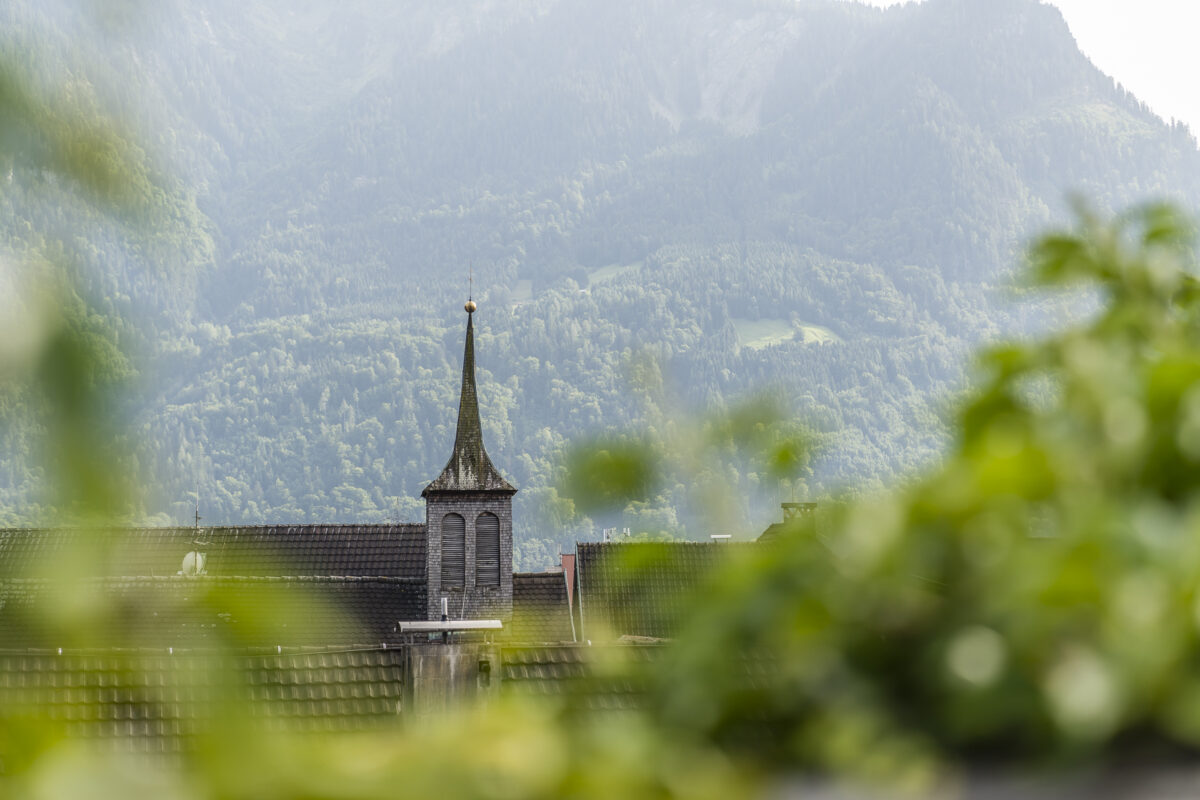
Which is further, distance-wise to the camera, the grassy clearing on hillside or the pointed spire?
the grassy clearing on hillside

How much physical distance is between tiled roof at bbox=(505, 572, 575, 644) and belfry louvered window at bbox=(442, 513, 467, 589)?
206 centimetres

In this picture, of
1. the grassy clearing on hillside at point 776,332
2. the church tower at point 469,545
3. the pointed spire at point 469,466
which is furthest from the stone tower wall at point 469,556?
the grassy clearing on hillside at point 776,332

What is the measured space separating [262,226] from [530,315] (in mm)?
38918

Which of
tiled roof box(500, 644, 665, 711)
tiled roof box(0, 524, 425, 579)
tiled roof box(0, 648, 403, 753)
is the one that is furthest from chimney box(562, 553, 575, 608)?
tiled roof box(500, 644, 665, 711)

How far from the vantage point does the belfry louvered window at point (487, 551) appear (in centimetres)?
3669

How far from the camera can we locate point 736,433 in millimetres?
1450

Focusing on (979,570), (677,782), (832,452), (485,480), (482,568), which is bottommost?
(677,782)

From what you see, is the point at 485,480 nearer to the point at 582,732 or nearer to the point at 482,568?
the point at 482,568

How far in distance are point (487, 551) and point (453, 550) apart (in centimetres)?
100

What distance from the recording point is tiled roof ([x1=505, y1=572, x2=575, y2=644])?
36344mm

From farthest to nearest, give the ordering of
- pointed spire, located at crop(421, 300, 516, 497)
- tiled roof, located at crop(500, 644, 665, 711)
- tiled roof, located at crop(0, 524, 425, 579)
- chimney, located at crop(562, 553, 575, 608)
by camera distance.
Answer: tiled roof, located at crop(0, 524, 425, 579) < chimney, located at crop(562, 553, 575, 608) < pointed spire, located at crop(421, 300, 516, 497) < tiled roof, located at crop(500, 644, 665, 711)

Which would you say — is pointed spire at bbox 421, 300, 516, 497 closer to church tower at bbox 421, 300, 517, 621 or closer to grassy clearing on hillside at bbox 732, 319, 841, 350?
church tower at bbox 421, 300, 517, 621

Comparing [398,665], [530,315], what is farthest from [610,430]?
[530,315]

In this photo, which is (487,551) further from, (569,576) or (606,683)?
(606,683)
